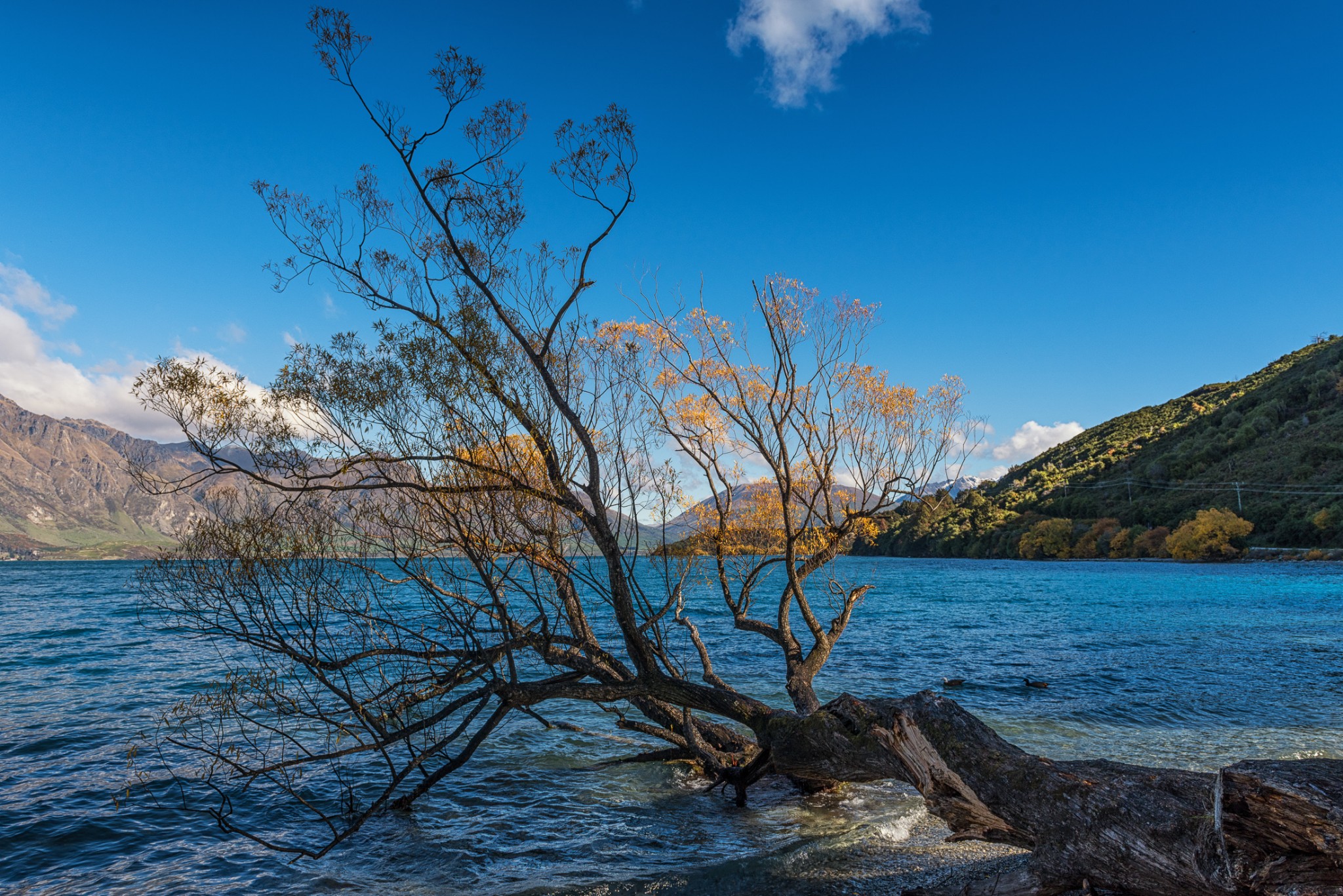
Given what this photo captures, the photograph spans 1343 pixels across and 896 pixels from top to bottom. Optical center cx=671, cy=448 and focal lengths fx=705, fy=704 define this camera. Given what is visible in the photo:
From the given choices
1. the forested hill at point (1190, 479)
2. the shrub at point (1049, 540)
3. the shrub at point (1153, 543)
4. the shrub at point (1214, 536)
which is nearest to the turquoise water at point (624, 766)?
the forested hill at point (1190, 479)

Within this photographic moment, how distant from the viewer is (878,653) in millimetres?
24281

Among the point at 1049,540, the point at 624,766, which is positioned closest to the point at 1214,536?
the point at 1049,540

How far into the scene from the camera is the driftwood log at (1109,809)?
3615mm

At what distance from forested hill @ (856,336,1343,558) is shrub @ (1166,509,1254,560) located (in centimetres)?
238

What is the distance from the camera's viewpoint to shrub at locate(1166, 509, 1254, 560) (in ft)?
223

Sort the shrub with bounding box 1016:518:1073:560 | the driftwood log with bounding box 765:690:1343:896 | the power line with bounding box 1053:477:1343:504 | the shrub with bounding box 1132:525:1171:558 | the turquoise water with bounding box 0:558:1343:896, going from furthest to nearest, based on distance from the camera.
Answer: the shrub with bounding box 1016:518:1073:560 → the shrub with bounding box 1132:525:1171:558 → the power line with bounding box 1053:477:1343:504 → the turquoise water with bounding box 0:558:1343:896 → the driftwood log with bounding box 765:690:1343:896

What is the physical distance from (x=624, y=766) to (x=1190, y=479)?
98.8 m

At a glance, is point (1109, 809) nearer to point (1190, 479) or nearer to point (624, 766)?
point (624, 766)

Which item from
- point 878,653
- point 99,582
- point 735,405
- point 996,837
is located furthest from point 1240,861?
point 99,582

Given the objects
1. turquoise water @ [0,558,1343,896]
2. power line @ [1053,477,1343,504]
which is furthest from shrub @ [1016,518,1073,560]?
turquoise water @ [0,558,1343,896]

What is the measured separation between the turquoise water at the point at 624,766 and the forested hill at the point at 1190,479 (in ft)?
80.6

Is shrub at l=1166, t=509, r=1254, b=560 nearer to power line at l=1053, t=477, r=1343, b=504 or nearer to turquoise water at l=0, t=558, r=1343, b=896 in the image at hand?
power line at l=1053, t=477, r=1343, b=504

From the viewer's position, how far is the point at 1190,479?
284 ft

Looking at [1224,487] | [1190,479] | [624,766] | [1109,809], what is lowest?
[624,766]
